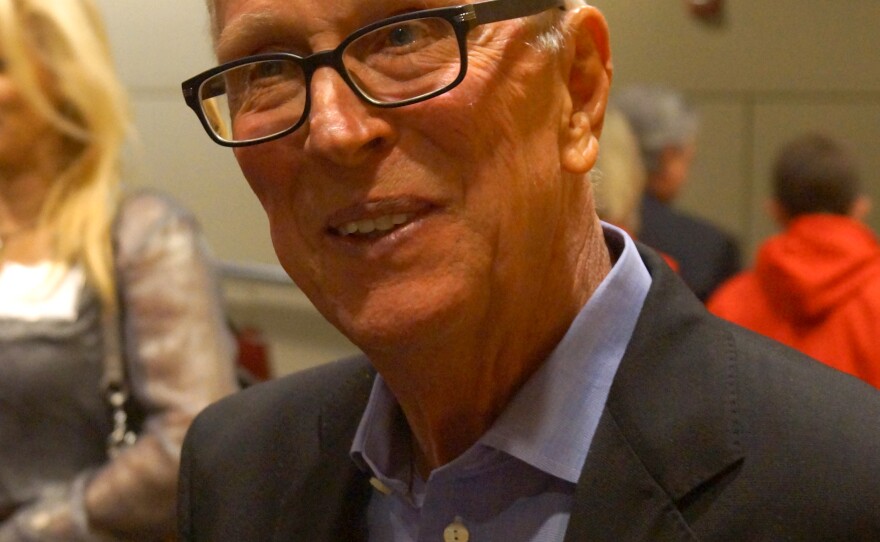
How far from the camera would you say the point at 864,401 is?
1.24 m

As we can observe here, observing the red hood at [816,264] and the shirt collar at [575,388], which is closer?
the shirt collar at [575,388]

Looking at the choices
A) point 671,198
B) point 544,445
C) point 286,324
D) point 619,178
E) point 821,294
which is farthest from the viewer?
point 286,324

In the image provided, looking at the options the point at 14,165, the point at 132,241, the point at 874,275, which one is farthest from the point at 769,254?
the point at 14,165

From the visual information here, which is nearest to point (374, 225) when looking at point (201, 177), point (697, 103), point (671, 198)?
point (671, 198)

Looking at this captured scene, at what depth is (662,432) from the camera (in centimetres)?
125

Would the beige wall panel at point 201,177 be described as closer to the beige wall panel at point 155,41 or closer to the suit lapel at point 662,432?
the beige wall panel at point 155,41

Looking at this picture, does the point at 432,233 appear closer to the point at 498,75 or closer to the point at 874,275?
the point at 498,75

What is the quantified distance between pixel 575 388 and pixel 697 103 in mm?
4212

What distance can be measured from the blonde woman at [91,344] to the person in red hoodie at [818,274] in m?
1.68

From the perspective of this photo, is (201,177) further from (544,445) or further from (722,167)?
(544,445)

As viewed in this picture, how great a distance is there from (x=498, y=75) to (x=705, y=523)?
1.80 ft

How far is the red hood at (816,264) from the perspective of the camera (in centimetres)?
302

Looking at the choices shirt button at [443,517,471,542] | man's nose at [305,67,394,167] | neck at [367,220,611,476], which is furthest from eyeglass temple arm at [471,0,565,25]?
shirt button at [443,517,471,542]

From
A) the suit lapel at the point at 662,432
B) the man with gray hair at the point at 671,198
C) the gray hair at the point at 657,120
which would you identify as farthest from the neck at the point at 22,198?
the gray hair at the point at 657,120
